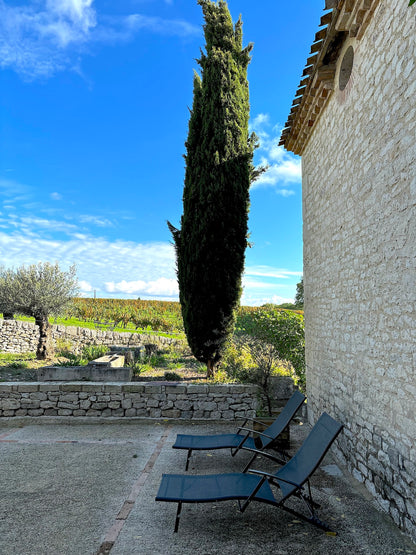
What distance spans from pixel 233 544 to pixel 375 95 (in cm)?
406

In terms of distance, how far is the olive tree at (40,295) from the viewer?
451 inches

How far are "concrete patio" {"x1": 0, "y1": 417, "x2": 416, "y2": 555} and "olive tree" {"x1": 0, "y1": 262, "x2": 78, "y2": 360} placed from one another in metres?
6.76

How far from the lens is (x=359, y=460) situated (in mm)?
3898

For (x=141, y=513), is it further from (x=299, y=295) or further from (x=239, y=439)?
(x=299, y=295)

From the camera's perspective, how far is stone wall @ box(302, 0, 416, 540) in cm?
296

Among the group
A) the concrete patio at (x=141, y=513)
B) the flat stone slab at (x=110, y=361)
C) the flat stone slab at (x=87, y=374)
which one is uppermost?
the flat stone slab at (x=110, y=361)

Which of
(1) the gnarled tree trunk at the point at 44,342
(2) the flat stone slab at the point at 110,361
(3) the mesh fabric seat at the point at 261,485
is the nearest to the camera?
(3) the mesh fabric seat at the point at 261,485

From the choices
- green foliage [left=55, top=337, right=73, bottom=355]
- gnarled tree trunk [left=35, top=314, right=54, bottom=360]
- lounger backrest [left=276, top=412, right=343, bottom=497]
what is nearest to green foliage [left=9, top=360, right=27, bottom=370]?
gnarled tree trunk [left=35, top=314, right=54, bottom=360]

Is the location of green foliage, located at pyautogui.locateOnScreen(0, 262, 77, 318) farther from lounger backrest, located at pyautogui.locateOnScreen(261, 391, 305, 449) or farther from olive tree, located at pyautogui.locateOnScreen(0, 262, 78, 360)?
lounger backrest, located at pyautogui.locateOnScreen(261, 391, 305, 449)

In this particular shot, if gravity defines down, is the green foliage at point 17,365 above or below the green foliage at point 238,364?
below

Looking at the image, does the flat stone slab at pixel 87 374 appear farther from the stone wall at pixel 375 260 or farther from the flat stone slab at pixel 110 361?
the stone wall at pixel 375 260

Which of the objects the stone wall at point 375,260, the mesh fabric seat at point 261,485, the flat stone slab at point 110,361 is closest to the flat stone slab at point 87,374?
the flat stone slab at point 110,361

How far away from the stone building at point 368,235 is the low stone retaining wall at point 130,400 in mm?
1526

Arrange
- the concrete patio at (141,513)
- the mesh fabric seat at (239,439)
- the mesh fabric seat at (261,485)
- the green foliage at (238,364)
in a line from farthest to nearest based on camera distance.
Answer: the green foliage at (238,364) → the mesh fabric seat at (239,439) → the mesh fabric seat at (261,485) → the concrete patio at (141,513)
